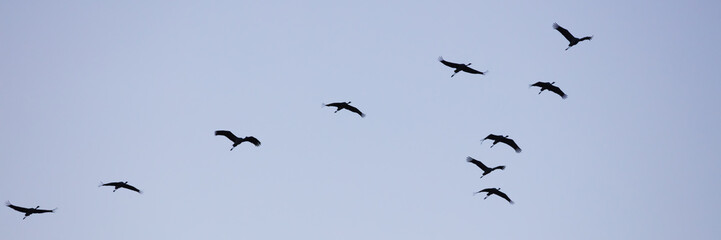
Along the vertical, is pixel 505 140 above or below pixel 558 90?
below

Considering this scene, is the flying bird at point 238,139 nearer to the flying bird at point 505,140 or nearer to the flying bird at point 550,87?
the flying bird at point 505,140

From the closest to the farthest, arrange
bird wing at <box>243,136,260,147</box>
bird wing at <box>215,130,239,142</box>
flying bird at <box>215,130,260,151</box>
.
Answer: bird wing at <box>215,130,239,142</box> < flying bird at <box>215,130,260,151</box> < bird wing at <box>243,136,260,147</box>

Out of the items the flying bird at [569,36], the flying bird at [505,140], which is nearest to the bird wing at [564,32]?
the flying bird at [569,36]

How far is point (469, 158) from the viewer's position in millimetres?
84312

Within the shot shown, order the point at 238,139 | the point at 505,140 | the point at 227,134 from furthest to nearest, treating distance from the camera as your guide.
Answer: the point at 238,139
the point at 227,134
the point at 505,140

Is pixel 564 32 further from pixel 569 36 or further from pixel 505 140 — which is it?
pixel 505 140

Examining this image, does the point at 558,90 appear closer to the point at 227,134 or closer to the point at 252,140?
the point at 252,140

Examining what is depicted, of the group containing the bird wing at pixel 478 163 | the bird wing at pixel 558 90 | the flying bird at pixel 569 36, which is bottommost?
the bird wing at pixel 478 163

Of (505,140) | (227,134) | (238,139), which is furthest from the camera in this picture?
(238,139)

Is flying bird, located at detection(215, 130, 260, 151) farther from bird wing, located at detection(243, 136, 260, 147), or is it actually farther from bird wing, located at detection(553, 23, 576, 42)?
bird wing, located at detection(553, 23, 576, 42)

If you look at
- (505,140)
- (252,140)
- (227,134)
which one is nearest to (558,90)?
(505,140)

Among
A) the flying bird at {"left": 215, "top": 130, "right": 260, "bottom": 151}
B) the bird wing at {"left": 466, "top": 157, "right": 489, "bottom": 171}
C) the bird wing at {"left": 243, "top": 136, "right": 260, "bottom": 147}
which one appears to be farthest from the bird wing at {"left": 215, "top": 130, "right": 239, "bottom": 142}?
the bird wing at {"left": 466, "top": 157, "right": 489, "bottom": 171}

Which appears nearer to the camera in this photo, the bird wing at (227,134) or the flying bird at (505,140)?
the flying bird at (505,140)

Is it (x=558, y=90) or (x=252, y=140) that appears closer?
(x=558, y=90)
